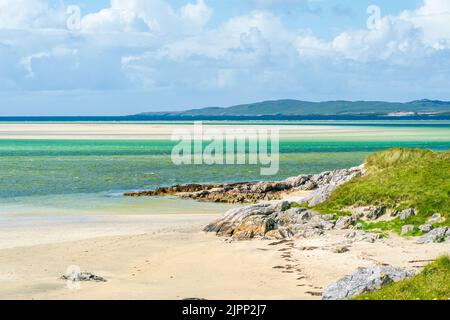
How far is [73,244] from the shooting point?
84.0 ft

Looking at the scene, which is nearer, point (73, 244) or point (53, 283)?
point (53, 283)

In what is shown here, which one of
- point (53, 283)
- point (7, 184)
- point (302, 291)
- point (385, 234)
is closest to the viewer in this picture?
point (302, 291)

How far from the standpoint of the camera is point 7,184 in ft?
166

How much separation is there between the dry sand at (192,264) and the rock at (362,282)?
91 cm

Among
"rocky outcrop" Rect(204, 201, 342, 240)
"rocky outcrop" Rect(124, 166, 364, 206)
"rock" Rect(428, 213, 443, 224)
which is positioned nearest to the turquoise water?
"rocky outcrop" Rect(124, 166, 364, 206)

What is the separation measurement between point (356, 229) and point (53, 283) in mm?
11452

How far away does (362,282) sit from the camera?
647 inches

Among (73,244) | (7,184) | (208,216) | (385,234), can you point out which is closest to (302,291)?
(385,234)

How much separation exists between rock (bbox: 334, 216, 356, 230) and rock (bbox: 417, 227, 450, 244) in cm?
348

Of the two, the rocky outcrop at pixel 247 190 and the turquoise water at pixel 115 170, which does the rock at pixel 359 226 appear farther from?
the turquoise water at pixel 115 170
